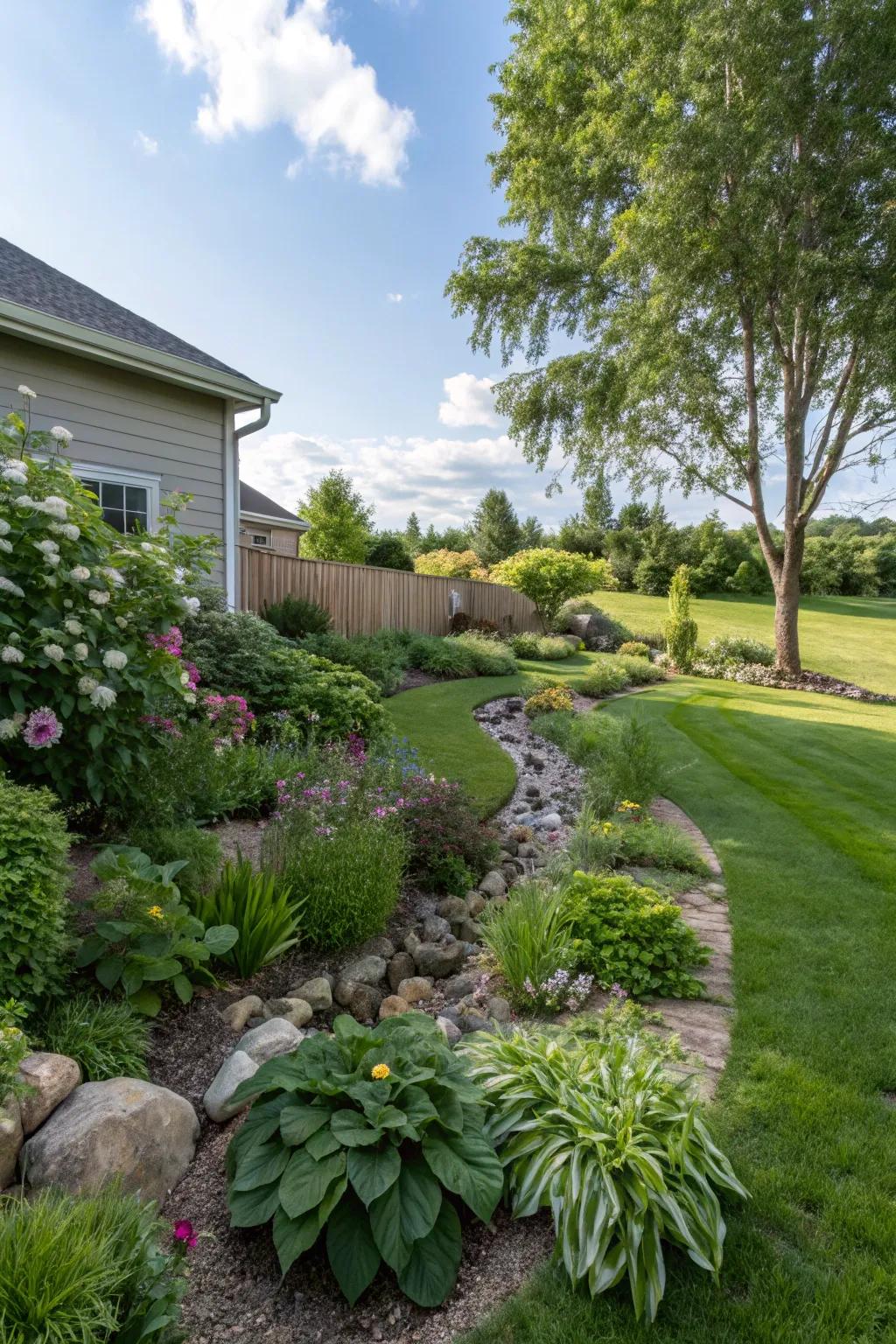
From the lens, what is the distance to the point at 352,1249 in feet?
5.09

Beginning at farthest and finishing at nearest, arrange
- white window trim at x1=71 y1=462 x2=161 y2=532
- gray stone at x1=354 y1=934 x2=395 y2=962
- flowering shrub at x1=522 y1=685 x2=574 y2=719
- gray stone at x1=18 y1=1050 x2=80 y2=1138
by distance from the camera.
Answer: flowering shrub at x1=522 y1=685 x2=574 y2=719 < white window trim at x1=71 y1=462 x2=161 y2=532 < gray stone at x1=354 y1=934 x2=395 y2=962 < gray stone at x1=18 y1=1050 x2=80 y2=1138

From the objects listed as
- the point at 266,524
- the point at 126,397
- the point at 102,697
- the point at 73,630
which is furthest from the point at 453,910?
the point at 266,524

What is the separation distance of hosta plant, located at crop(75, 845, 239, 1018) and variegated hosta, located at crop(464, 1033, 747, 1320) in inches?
41.8

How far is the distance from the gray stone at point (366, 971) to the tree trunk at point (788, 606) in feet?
43.7

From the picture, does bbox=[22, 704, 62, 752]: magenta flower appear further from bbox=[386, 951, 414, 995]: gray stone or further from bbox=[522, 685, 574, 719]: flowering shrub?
bbox=[522, 685, 574, 719]: flowering shrub

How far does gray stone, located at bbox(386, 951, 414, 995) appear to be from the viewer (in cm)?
308

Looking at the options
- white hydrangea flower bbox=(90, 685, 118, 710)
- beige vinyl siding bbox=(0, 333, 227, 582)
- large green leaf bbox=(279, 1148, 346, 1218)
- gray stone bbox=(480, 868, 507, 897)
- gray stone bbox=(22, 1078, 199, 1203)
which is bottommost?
gray stone bbox=(480, 868, 507, 897)

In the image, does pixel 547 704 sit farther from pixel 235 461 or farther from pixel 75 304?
pixel 75 304

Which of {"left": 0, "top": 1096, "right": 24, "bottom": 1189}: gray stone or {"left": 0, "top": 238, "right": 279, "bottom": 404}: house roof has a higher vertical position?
{"left": 0, "top": 238, "right": 279, "bottom": 404}: house roof

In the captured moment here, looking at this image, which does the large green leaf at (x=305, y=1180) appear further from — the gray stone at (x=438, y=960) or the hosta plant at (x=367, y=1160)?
the gray stone at (x=438, y=960)

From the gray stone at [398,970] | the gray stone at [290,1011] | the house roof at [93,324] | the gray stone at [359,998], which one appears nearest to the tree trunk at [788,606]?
the house roof at [93,324]

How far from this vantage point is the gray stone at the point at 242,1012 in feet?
8.24

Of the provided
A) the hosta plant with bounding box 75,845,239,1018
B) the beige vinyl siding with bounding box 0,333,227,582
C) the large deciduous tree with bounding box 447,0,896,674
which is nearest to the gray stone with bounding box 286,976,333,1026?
the hosta plant with bounding box 75,845,239,1018

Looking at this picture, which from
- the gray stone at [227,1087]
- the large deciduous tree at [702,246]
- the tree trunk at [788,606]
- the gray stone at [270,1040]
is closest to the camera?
the gray stone at [227,1087]
